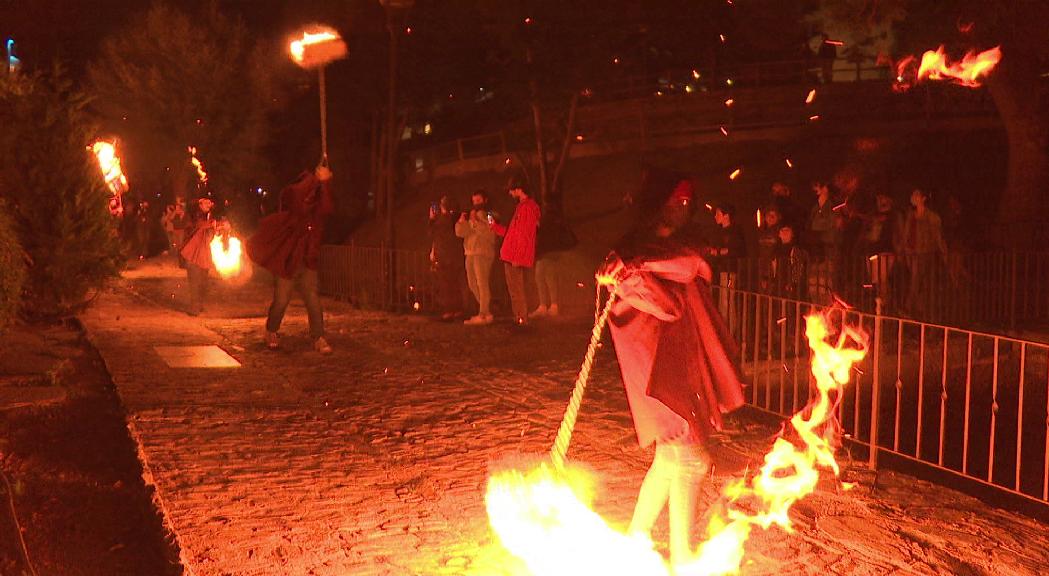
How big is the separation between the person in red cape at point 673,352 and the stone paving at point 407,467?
2.50ft

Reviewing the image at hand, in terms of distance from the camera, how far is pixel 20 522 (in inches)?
245

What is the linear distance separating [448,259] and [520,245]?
1.49m

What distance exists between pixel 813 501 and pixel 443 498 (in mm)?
2047

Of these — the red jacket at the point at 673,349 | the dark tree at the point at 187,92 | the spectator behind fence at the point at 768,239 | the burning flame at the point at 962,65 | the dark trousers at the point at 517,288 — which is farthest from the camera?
the dark tree at the point at 187,92

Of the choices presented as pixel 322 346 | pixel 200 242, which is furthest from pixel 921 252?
pixel 200 242

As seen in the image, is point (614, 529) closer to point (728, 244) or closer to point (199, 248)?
point (728, 244)

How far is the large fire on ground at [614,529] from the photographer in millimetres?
5066

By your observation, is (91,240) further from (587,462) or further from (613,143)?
(613,143)

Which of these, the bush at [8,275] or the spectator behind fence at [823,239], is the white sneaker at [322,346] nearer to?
the bush at [8,275]

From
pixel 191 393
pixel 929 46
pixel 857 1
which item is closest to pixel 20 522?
pixel 191 393

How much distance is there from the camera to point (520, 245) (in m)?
14.3

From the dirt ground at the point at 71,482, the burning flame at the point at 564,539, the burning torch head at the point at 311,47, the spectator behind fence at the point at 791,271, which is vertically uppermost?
the burning torch head at the point at 311,47

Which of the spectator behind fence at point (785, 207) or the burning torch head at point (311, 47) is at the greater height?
the burning torch head at point (311, 47)

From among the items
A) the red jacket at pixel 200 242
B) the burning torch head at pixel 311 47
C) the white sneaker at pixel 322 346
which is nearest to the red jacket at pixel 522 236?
the white sneaker at pixel 322 346
